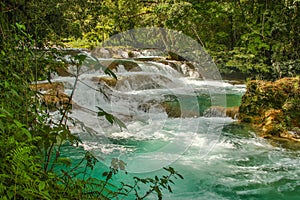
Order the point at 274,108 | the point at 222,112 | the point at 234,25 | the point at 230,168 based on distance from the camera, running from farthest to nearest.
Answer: the point at 234,25 → the point at 222,112 → the point at 274,108 → the point at 230,168

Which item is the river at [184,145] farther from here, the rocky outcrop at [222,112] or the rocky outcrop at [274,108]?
the rocky outcrop at [274,108]

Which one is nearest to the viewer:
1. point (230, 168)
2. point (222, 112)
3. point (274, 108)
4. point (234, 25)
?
point (230, 168)

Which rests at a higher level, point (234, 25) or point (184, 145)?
point (234, 25)

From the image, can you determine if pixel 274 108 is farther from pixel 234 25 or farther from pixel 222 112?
pixel 234 25

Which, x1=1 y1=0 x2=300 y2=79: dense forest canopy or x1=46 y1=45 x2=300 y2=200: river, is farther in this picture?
x1=1 y1=0 x2=300 y2=79: dense forest canopy

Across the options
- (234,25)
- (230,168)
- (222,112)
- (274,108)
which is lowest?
(230,168)

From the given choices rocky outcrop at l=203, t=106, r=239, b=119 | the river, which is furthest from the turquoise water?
rocky outcrop at l=203, t=106, r=239, b=119

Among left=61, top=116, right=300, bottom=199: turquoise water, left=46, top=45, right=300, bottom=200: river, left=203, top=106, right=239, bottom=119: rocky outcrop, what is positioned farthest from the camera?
left=203, top=106, right=239, bottom=119: rocky outcrop

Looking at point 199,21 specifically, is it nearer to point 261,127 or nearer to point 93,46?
point 93,46

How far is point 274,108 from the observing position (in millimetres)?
5363

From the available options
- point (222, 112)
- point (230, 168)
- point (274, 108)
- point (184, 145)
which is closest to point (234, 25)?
point (222, 112)

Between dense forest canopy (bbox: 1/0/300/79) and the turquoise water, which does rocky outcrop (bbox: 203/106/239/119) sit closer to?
the turquoise water

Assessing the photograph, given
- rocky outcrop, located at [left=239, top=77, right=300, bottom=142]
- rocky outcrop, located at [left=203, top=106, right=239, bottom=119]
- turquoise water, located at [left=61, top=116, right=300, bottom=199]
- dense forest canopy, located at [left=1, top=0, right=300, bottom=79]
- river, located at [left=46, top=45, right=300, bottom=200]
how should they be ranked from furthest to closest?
dense forest canopy, located at [left=1, top=0, right=300, bottom=79], rocky outcrop, located at [left=203, top=106, right=239, bottom=119], rocky outcrop, located at [left=239, top=77, right=300, bottom=142], river, located at [left=46, top=45, right=300, bottom=200], turquoise water, located at [left=61, top=116, right=300, bottom=199]

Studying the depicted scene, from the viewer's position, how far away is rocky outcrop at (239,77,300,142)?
4.74 metres
